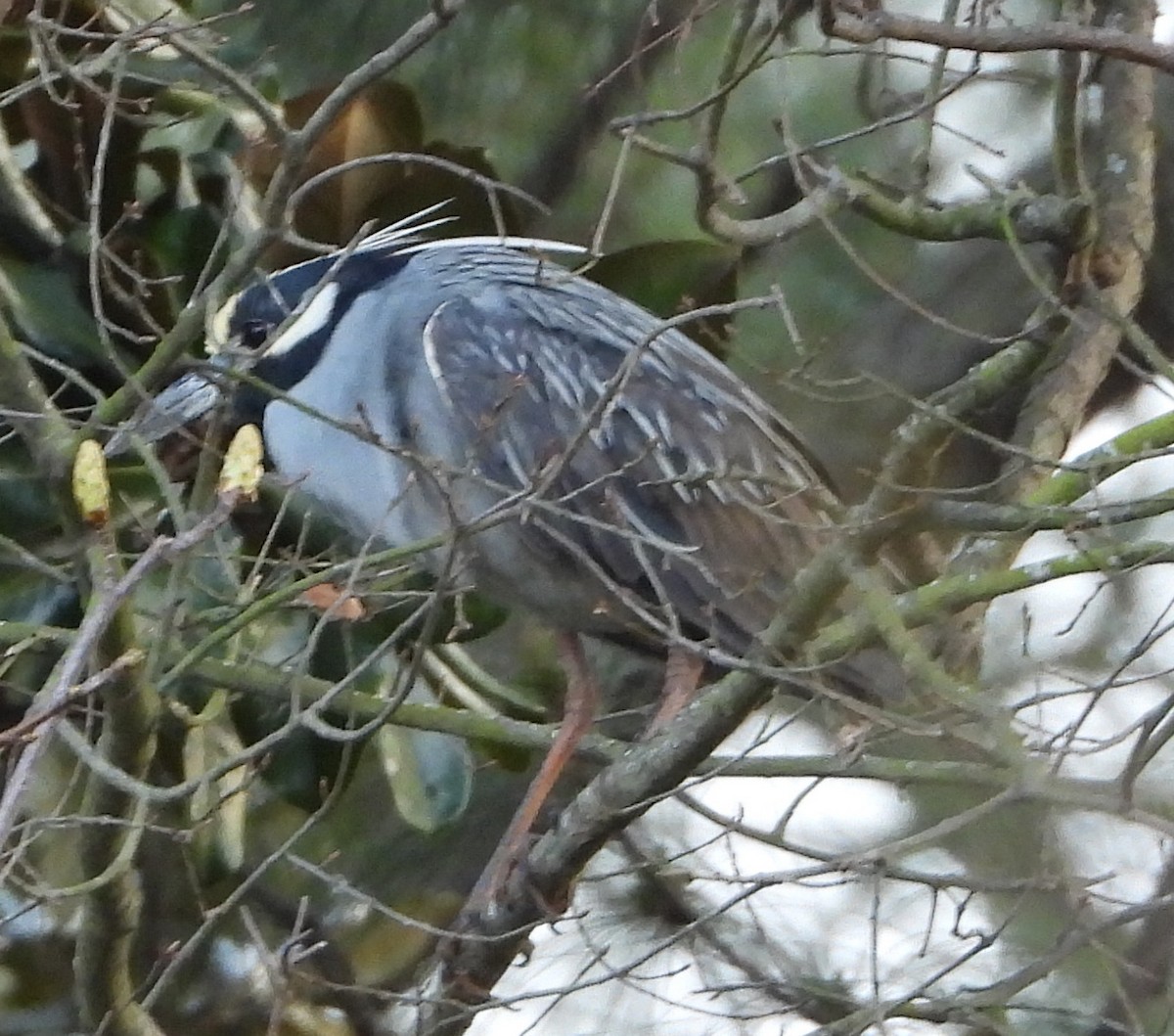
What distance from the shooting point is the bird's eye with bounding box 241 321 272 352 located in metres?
2.17

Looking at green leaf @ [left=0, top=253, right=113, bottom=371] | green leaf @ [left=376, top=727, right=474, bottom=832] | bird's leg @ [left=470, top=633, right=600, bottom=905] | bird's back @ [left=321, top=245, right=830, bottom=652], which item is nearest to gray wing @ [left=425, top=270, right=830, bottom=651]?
bird's back @ [left=321, top=245, right=830, bottom=652]

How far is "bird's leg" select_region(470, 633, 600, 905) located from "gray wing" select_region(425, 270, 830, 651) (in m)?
0.14

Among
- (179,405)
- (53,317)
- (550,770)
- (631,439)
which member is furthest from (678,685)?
(53,317)

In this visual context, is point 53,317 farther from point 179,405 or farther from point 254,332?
point 254,332

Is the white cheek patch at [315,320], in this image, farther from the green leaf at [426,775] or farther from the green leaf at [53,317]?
the green leaf at [426,775]

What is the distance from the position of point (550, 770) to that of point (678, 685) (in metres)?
0.17

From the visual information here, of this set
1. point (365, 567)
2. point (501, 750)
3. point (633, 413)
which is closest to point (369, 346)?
point (633, 413)

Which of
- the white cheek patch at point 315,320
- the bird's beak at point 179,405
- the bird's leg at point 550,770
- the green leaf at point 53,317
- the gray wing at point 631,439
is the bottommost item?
the bird's leg at point 550,770

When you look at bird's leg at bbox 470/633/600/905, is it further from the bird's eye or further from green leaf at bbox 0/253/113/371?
green leaf at bbox 0/253/113/371

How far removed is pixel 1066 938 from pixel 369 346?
3.65 feet

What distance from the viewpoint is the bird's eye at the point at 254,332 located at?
85.5 inches

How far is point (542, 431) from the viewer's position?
2156 millimetres

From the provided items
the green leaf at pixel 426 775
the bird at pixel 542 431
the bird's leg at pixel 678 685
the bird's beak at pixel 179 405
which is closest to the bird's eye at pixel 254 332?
the bird at pixel 542 431

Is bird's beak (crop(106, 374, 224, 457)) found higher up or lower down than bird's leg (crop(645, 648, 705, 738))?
higher up
